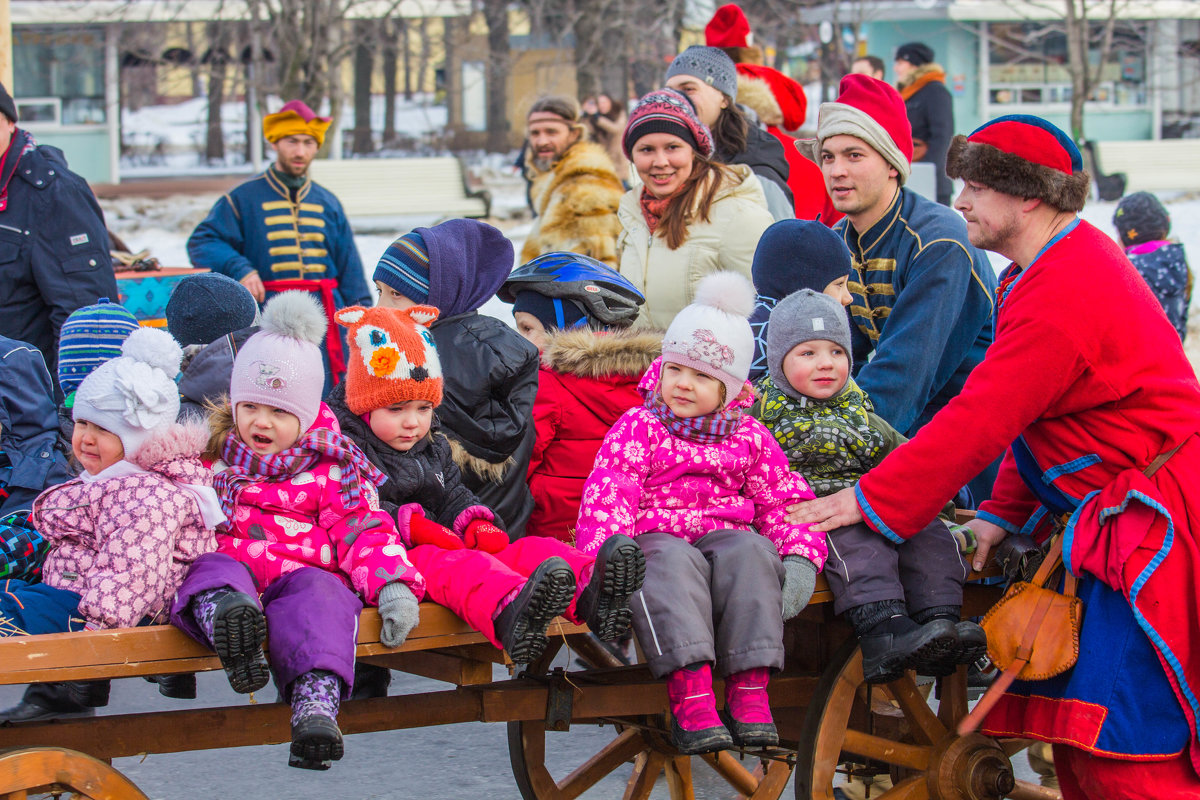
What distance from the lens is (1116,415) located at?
124 inches

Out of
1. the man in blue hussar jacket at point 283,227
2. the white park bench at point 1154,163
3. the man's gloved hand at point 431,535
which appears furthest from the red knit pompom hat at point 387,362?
the white park bench at point 1154,163

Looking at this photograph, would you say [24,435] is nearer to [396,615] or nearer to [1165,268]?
[396,615]

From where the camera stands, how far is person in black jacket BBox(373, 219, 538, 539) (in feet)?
12.4

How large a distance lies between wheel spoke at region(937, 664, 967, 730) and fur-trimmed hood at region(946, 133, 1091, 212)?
1.34m

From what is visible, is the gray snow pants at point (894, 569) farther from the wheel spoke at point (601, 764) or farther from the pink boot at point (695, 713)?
the wheel spoke at point (601, 764)

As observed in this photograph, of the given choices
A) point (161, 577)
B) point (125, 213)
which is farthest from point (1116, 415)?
point (125, 213)

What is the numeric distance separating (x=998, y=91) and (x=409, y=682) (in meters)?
26.8

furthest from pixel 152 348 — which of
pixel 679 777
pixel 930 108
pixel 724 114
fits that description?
pixel 930 108

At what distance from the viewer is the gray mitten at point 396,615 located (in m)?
2.87

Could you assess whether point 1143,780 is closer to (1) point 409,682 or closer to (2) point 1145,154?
(1) point 409,682

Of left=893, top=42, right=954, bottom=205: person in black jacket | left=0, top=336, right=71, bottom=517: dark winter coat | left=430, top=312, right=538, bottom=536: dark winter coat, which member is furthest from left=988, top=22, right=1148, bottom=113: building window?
left=0, top=336, right=71, bottom=517: dark winter coat

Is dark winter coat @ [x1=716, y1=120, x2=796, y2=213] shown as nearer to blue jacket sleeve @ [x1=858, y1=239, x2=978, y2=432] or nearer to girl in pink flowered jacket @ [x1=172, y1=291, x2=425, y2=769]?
blue jacket sleeve @ [x1=858, y1=239, x2=978, y2=432]

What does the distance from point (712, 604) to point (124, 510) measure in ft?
4.53

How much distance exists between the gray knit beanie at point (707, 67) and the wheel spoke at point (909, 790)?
11.2ft
